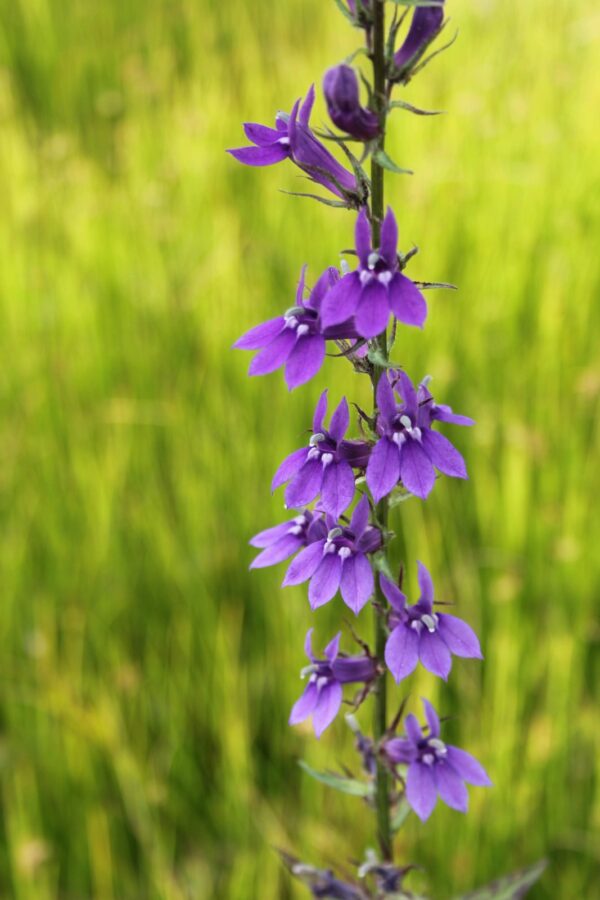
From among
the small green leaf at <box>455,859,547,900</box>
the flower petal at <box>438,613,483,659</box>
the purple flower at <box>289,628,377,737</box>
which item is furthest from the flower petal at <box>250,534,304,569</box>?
the small green leaf at <box>455,859,547,900</box>

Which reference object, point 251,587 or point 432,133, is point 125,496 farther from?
point 432,133

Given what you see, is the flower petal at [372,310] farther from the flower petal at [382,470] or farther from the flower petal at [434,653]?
the flower petal at [434,653]

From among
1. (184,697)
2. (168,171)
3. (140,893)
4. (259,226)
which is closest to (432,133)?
(259,226)

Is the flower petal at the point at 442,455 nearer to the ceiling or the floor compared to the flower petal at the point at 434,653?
nearer to the ceiling

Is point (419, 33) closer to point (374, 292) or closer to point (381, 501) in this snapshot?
point (374, 292)

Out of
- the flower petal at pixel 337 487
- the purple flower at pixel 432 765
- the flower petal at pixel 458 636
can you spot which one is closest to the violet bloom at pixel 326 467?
the flower petal at pixel 337 487

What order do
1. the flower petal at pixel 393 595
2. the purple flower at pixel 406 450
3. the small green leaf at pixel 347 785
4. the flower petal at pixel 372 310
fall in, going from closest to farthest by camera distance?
the flower petal at pixel 372 310 → the purple flower at pixel 406 450 → the flower petal at pixel 393 595 → the small green leaf at pixel 347 785
